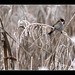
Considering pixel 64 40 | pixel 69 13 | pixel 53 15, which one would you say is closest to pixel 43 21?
pixel 53 15

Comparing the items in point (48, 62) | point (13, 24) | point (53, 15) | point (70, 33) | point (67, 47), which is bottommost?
point (48, 62)

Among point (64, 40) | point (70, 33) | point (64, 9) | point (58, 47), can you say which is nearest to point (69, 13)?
point (64, 9)

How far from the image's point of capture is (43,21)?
11.6 ft

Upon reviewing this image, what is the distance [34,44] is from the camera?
2092mm

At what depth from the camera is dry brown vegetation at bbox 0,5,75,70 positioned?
1.67m

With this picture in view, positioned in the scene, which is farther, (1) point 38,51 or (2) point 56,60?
(1) point 38,51

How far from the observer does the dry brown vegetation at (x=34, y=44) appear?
1670 mm

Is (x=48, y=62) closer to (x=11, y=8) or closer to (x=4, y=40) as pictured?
(x=4, y=40)

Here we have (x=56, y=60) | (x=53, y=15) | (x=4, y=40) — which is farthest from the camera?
(x=53, y=15)

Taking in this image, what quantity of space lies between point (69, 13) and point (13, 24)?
4.40 feet

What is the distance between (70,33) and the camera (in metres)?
3.28

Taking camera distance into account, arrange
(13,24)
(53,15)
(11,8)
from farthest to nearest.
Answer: (53,15)
(13,24)
(11,8)

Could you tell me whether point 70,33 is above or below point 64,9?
below

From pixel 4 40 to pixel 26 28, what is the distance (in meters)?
0.31
